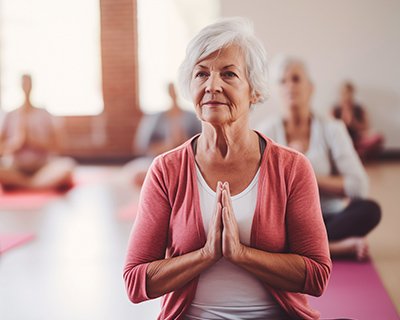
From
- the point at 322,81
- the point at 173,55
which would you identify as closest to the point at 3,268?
the point at 173,55

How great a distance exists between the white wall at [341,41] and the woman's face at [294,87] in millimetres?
4456

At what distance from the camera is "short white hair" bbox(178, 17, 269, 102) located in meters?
1.01

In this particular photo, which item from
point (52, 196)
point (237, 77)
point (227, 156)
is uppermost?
point (237, 77)

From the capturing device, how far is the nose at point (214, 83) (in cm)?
101

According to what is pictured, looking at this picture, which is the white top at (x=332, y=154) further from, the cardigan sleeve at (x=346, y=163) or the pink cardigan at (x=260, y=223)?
the pink cardigan at (x=260, y=223)

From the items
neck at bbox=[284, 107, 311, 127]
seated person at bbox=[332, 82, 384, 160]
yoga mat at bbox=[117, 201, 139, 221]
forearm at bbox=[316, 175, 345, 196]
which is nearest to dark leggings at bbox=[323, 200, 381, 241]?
forearm at bbox=[316, 175, 345, 196]

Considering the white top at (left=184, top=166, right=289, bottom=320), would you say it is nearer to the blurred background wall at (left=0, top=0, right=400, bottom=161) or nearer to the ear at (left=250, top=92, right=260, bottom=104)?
the ear at (left=250, top=92, right=260, bottom=104)

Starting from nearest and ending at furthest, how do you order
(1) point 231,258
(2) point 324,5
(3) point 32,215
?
(1) point 231,258, (3) point 32,215, (2) point 324,5

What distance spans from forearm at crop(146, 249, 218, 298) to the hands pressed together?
0.12 feet

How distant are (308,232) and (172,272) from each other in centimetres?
34

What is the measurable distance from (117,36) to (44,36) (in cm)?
131

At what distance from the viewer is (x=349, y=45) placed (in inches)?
277

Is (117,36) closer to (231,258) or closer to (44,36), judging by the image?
(44,36)

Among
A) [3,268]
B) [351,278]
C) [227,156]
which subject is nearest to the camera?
[227,156]
